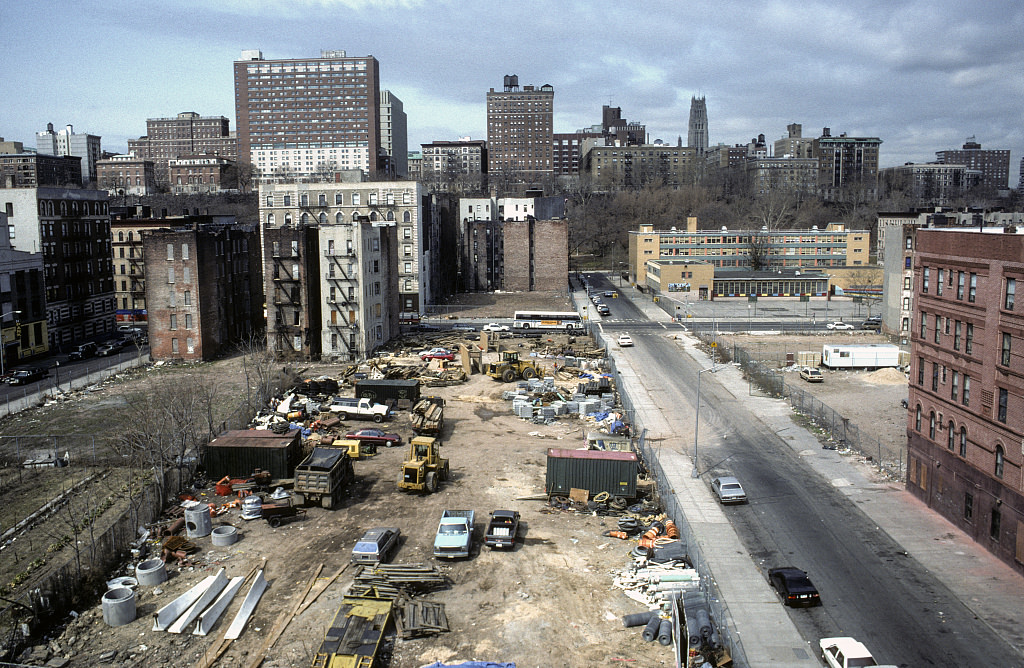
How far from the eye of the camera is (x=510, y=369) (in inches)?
2290

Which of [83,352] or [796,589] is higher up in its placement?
[83,352]

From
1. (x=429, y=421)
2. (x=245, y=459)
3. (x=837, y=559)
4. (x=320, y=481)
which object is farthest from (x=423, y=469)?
(x=837, y=559)

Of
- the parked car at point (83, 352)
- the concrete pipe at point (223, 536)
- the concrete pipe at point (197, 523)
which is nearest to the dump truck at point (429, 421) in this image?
the concrete pipe at point (197, 523)

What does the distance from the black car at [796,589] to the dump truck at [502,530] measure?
9378 mm

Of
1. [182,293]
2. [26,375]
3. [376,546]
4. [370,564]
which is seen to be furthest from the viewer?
[182,293]

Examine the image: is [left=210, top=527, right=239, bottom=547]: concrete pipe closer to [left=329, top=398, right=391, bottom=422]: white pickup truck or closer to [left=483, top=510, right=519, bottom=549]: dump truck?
[left=483, top=510, right=519, bottom=549]: dump truck

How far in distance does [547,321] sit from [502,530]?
54759 mm

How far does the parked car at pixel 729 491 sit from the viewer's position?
33.9 m

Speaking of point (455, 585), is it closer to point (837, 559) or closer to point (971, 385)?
point (837, 559)

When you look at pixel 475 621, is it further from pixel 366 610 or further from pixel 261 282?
pixel 261 282

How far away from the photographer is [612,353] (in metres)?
69.8

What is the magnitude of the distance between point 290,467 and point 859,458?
2876 cm

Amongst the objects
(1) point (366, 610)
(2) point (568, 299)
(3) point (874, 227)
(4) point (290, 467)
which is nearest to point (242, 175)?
(2) point (568, 299)

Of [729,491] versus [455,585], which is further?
[729,491]
